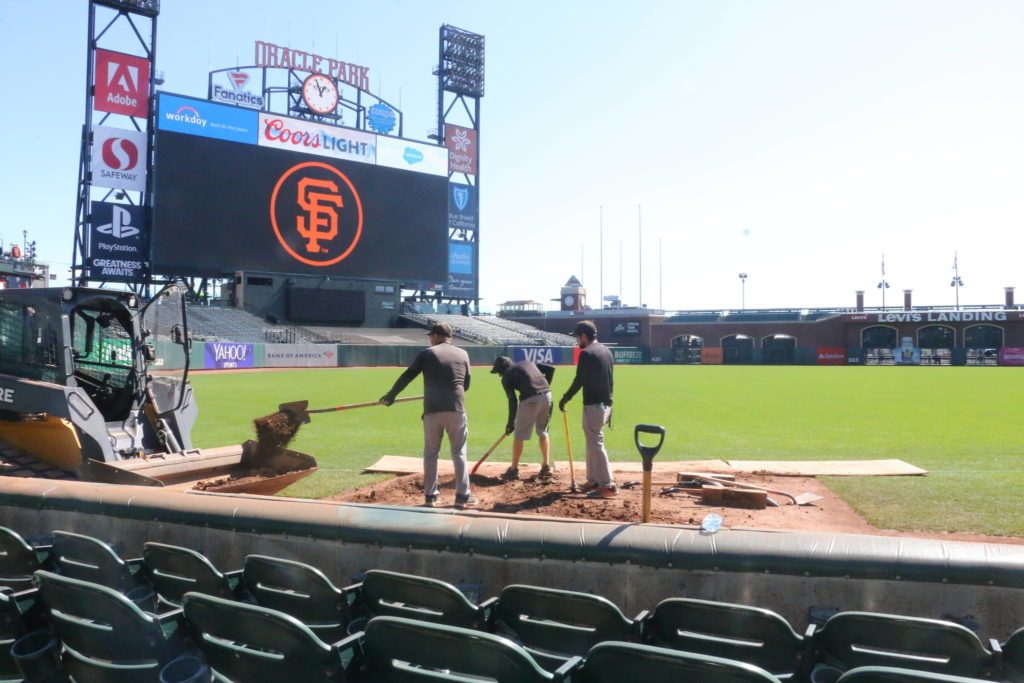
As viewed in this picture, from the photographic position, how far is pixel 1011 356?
5812cm

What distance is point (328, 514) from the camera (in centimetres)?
475

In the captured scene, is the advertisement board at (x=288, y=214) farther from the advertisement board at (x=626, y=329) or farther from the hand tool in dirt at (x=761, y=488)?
the hand tool in dirt at (x=761, y=488)

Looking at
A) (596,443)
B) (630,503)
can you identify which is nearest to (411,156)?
(596,443)

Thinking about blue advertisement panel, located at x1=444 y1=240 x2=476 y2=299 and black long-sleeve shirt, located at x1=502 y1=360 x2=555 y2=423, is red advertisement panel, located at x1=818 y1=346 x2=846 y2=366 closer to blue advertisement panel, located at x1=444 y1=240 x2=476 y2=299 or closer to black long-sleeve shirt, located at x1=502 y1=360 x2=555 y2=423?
blue advertisement panel, located at x1=444 y1=240 x2=476 y2=299

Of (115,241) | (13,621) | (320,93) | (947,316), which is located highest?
(320,93)

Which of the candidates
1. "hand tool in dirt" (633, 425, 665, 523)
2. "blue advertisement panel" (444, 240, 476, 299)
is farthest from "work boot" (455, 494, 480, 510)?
"blue advertisement panel" (444, 240, 476, 299)

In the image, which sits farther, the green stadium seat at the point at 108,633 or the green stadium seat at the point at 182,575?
the green stadium seat at the point at 182,575

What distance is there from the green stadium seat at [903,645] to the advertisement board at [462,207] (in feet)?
191

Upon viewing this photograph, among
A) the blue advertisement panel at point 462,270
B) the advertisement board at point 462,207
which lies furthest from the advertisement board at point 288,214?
the advertisement board at point 462,207

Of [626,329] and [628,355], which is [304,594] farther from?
[626,329]

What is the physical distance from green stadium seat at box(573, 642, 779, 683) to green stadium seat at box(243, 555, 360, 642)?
4.51ft

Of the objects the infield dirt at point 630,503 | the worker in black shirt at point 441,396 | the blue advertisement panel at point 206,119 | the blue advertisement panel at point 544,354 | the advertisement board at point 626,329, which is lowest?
the infield dirt at point 630,503

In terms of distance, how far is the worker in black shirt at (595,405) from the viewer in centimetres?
858

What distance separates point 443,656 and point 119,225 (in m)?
45.0
